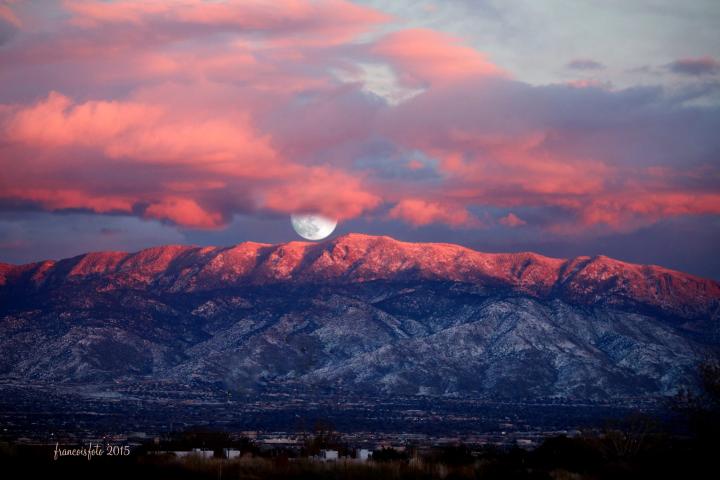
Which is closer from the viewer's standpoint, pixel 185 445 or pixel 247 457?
pixel 247 457

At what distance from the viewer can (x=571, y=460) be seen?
7012 cm

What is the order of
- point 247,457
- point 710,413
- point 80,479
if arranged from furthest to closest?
point 710,413 → point 247,457 → point 80,479

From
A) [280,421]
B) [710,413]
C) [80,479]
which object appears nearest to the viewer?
[80,479]

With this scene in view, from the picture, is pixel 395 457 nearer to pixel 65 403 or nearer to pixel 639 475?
pixel 639 475

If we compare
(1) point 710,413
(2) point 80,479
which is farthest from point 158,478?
(1) point 710,413

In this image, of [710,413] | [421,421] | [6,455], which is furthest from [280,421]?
[6,455]

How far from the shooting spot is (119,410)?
192000 mm

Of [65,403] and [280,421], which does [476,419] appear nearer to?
[280,421]

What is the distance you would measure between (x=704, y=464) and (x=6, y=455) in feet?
139

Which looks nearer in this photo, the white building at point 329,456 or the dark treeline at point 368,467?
the dark treeline at point 368,467

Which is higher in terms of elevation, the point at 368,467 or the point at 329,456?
the point at 368,467

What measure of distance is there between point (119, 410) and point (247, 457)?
138 meters

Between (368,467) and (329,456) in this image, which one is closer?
(368,467)

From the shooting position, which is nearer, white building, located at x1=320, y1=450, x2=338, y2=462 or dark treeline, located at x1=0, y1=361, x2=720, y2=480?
dark treeline, located at x1=0, y1=361, x2=720, y2=480
